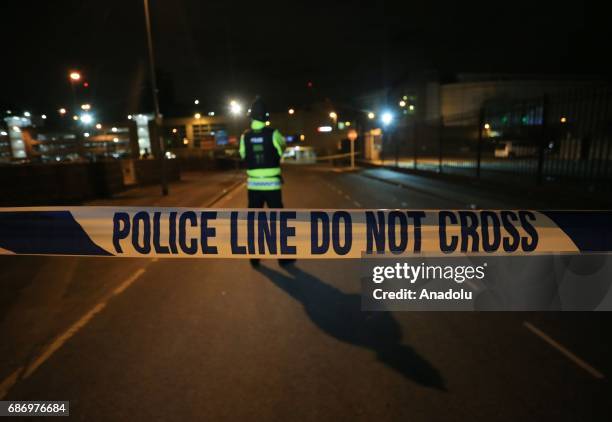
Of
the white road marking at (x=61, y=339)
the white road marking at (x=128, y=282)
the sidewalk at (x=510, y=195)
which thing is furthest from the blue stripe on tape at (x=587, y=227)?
the sidewalk at (x=510, y=195)

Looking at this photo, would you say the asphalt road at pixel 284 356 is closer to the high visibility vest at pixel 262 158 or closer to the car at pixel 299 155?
the high visibility vest at pixel 262 158

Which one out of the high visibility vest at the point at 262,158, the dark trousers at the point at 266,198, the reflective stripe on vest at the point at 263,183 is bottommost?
the dark trousers at the point at 266,198

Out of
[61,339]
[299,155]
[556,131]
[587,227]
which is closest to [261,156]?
[61,339]

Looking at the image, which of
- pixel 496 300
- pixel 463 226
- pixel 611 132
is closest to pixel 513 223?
pixel 463 226

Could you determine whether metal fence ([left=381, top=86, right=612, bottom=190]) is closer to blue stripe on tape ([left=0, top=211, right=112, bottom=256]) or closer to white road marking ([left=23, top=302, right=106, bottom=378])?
blue stripe on tape ([left=0, top=211, right=112, bottom=256])

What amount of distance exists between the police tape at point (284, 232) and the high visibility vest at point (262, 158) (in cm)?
210

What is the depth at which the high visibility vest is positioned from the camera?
18.5 feet

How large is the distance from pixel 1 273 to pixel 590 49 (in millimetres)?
85154

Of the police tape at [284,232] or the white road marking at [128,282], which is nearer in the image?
the police tape at [284,232]

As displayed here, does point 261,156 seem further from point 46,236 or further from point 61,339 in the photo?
point 61,339

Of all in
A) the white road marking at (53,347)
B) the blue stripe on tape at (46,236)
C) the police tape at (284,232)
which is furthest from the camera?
the blue stripe on tape at (46,236)

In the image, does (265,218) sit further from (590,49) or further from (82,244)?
(590,49)

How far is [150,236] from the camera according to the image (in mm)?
3545

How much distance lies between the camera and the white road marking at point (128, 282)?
16.9 feet
